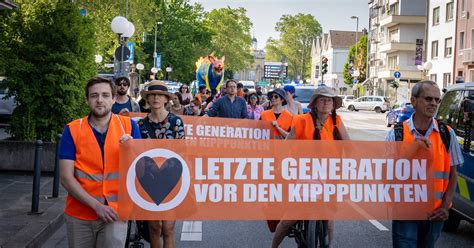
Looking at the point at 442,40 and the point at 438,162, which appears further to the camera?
the point at 442,40

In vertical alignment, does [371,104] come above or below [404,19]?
below

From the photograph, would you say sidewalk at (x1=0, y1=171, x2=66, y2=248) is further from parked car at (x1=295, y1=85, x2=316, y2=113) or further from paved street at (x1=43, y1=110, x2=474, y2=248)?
parked car at (x1=295, y1=85, x2=316, y2=113)

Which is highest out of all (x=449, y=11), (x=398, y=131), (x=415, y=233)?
(x=449, y=11)

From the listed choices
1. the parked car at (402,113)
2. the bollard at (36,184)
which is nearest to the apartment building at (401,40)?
the parked car at (402,113)

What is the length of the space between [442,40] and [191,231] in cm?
4580

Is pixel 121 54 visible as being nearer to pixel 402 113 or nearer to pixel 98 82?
pixel 98 82

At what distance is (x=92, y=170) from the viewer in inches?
163

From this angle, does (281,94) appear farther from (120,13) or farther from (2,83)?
(120,13)

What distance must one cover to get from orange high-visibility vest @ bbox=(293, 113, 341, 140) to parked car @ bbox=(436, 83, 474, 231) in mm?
1385

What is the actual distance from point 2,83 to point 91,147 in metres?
8.86

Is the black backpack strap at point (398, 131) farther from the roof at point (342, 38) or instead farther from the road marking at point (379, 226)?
the roof at point (342, 38)

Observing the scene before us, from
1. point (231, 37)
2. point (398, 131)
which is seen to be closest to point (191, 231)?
point (398, 131)

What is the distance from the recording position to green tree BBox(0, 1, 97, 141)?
12.0 metres

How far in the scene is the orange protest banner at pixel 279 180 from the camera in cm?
489
